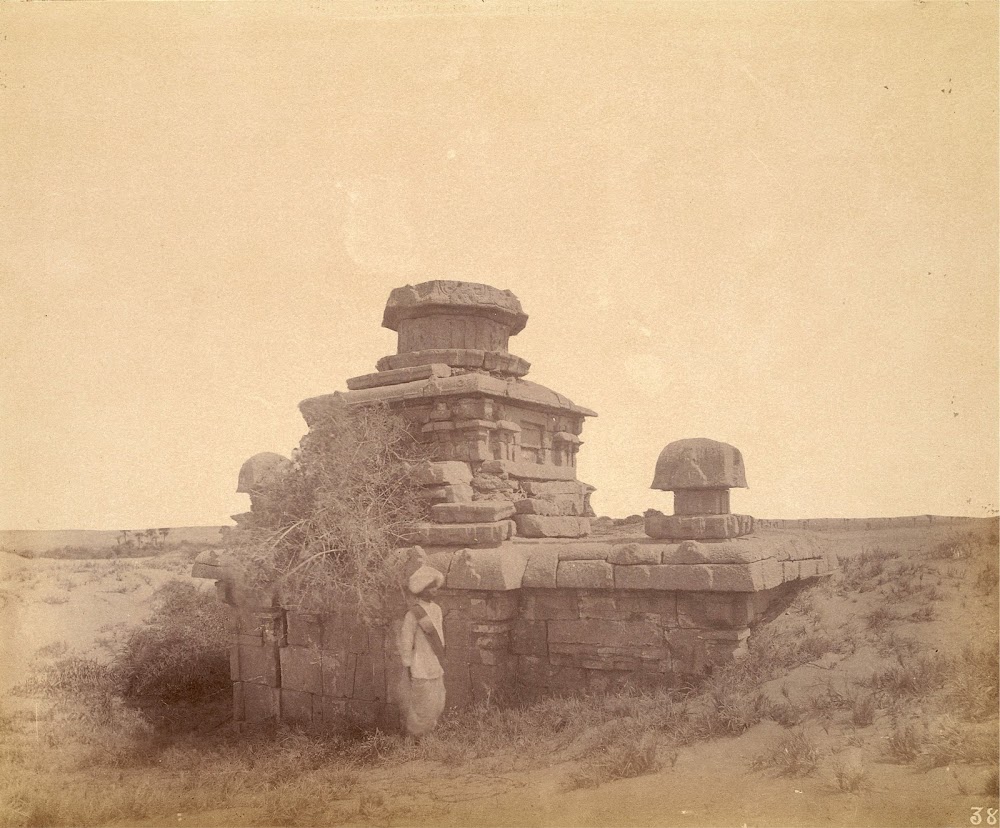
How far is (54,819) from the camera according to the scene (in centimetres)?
642

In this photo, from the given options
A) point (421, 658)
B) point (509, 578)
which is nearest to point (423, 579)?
point (421, 658)

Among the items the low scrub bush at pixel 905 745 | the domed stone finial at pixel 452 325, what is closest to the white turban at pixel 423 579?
the domed stone finial at pixel 452 325

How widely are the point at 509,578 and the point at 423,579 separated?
0.94m

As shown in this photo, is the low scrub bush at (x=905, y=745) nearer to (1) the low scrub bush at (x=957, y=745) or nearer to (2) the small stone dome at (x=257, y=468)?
(1) the low scrub bush at (x=957, y=745)

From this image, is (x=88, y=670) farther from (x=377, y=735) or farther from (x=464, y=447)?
(x=464, y=447)

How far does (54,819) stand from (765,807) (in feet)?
19.1

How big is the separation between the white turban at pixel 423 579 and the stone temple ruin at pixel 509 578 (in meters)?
0.22

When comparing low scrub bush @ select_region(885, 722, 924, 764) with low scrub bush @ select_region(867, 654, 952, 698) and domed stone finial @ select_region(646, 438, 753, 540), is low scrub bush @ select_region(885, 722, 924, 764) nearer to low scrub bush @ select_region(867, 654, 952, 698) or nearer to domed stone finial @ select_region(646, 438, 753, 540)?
low scrub bush @ select_region(867, 654, 952, 698)

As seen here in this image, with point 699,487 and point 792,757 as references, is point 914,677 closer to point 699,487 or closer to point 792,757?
point 792,757

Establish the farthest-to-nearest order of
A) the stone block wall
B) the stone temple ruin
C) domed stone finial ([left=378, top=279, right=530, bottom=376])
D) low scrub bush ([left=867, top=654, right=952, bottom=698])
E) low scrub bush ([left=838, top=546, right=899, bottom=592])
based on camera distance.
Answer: domed stone finial ([left=378, top=279, right=530, bottom=376])
low scrub bush ([left=838, top=546, right=899, bottom=592])
the stone temple ruin
the stone block wall
low scrub bush ([left=867, top=654, right=952, bottom=698])

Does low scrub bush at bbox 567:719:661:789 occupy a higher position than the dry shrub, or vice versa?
the dry shrub

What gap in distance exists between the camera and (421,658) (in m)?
8.05

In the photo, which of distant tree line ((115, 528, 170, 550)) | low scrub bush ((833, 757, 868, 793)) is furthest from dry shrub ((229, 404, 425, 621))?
distant tree line ((115, 528, 170, 550))

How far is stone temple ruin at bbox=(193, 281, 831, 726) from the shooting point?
791 centimetres
